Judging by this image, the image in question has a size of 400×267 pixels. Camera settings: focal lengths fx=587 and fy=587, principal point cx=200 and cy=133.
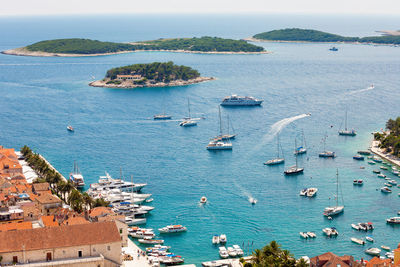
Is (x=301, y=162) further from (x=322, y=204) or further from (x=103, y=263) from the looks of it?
(x=103, y=263)

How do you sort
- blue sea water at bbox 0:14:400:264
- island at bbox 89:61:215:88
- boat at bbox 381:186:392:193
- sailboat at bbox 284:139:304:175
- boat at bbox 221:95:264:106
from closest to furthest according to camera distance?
blue sea water at bbox 0:14:400:264
boat at bbox 381:186:392:193
sailboat at bbox 284:139:304:175
boat at bbox 221:95:264:106
island at bbox 89:61:215:88

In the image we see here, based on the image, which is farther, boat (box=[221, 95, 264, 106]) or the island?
the island

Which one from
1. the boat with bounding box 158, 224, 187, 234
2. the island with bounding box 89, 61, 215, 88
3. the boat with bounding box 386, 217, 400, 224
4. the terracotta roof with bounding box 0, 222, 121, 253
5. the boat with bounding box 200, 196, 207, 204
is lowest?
the boat with bounding box 386, 217, 400, 224

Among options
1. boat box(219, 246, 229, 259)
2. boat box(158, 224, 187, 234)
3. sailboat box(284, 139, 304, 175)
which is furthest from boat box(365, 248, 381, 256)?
sailboat box(284, 139, 304, 175)

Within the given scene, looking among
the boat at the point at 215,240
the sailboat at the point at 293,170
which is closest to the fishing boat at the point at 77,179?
the boat at the point at 215,240

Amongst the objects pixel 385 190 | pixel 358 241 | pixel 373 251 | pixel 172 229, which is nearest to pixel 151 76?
pixel 385 190

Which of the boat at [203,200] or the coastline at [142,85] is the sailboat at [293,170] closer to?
the boat at [203,200]

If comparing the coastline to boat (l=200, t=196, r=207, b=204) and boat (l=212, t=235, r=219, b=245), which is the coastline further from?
boat (l=212, t=235, r=219, b=245)
